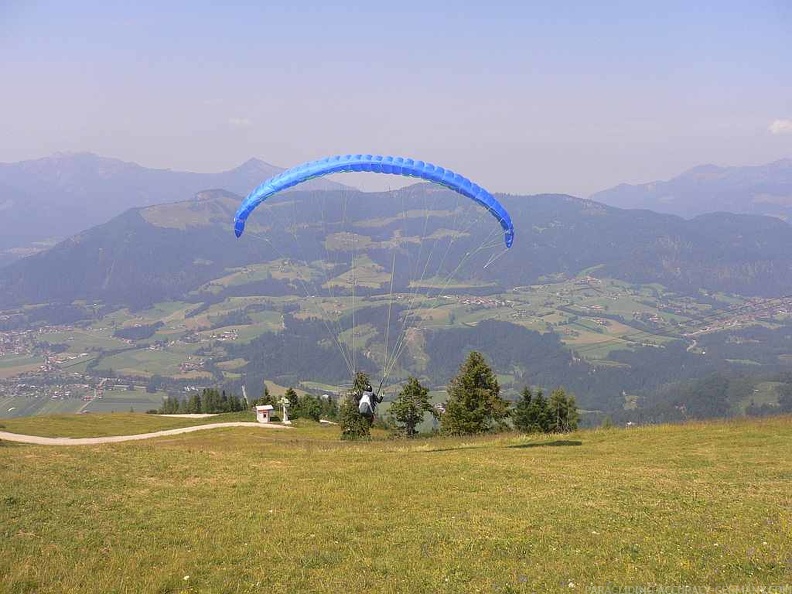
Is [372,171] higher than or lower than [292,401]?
higher

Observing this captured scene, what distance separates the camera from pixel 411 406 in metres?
55.3

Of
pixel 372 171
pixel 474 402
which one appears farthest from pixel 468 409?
pixel 372 171

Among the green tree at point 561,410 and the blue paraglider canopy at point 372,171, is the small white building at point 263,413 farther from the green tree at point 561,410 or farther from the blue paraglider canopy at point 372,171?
the blue paraglider canopy at point 372,171

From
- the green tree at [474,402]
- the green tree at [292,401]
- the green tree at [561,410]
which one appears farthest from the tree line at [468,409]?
the green tree at [292,401]

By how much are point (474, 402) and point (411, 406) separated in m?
10.1

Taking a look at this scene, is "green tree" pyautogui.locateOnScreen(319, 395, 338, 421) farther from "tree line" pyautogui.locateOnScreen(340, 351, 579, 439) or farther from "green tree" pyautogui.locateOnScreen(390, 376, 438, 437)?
"green tree" pyautogui.locateOnScreen(390, 376, 438, 437)

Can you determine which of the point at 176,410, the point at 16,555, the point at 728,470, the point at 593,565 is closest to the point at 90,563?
the point at 16,555

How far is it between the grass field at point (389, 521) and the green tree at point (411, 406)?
32.0 meters

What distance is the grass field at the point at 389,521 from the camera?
34.7 ft

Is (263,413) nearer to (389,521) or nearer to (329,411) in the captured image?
(329,411)

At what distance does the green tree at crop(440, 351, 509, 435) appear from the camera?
46.2 m

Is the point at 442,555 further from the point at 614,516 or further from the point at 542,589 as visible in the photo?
Answer: the point at 614,516

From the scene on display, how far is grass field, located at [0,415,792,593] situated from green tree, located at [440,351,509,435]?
74.5ft

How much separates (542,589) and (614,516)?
4905mm
